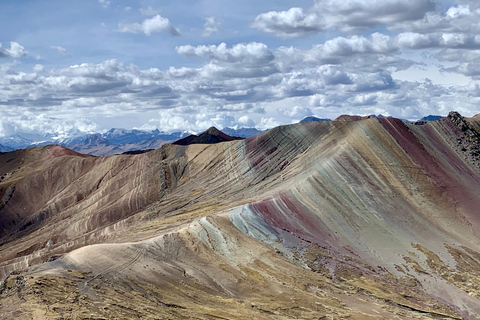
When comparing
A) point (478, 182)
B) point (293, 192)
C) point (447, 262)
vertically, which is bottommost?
point (447, 262)

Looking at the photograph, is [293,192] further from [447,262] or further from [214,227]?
[447,262]

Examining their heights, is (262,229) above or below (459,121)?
below

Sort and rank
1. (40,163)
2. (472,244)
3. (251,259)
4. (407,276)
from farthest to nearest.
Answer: (40,163)
(472,244)
(407,276)
(251,259)

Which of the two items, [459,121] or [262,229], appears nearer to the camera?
[262,229]

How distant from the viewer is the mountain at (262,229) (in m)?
42.7

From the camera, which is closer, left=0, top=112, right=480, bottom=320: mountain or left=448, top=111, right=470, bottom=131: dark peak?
left=0, top=112, right=480, bottom=320: mountain

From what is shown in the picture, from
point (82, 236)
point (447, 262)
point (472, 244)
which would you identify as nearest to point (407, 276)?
point (447, 262)

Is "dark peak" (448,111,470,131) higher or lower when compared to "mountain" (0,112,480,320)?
higher

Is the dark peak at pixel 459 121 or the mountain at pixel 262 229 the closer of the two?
the mountain at pixel 262 229

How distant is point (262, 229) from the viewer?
61219mm

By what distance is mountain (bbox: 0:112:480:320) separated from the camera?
42.7 m

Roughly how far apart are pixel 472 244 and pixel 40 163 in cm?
11645

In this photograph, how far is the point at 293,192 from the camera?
73188 millimetres

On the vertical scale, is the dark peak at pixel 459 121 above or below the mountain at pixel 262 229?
above
